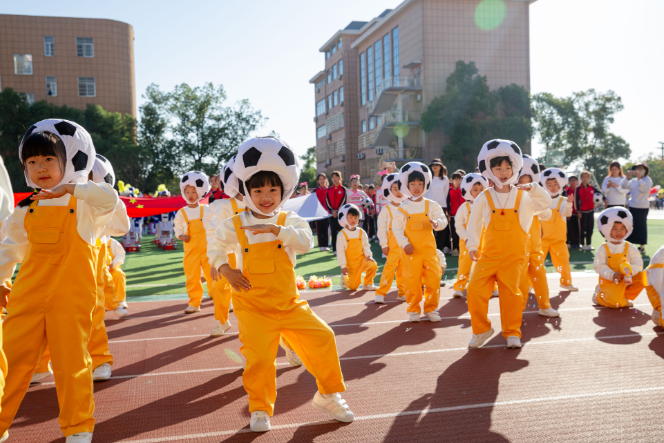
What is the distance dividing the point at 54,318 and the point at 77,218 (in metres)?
0.66

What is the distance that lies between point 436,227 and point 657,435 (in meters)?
3.83

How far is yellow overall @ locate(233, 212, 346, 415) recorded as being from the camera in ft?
11.9

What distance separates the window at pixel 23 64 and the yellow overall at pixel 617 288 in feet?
173

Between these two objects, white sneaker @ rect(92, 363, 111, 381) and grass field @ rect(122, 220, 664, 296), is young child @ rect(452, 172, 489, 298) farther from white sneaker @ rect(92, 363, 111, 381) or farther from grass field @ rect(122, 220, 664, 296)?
white sneaker @ rect(92, 363, 111, 381)

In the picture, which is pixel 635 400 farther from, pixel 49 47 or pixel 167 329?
pixel 49 47

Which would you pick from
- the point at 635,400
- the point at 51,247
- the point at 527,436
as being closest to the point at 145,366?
the point at 51,247

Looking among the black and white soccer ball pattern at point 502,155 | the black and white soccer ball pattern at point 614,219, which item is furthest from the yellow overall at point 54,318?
the black and white soccer ball pattern at point 614,219

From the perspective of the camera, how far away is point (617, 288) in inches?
297

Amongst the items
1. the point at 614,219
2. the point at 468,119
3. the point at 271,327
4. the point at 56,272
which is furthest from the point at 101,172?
the point at 468,119

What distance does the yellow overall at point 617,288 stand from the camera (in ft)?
24.7

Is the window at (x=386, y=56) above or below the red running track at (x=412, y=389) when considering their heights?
above

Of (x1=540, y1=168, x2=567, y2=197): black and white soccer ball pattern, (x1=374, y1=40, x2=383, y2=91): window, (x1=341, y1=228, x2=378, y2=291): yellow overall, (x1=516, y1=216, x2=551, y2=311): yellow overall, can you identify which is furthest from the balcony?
(x1=516, y1=216, x2=551, y2=311): yellow overall

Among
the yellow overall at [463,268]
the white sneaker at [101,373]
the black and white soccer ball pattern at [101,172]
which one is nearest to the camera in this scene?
the white sneaker at [101,373]

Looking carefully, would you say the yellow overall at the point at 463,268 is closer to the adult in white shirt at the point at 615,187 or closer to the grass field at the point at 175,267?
the grass field at the point at 175,267
